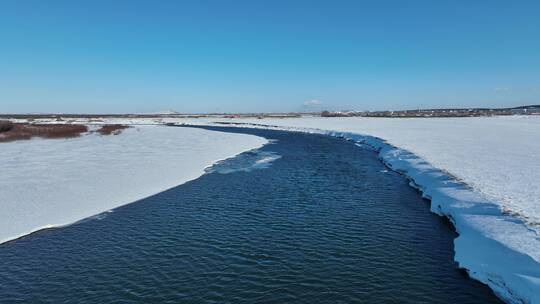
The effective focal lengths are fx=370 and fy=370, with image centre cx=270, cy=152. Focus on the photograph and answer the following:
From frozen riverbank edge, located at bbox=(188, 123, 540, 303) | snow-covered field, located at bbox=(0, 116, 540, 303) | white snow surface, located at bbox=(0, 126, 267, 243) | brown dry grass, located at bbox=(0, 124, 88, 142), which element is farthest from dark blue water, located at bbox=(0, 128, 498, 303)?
brown dry grass, located at bbox=(0, 124, 88, 142)

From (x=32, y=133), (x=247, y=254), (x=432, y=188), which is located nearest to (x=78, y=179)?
(x=247, y=254)

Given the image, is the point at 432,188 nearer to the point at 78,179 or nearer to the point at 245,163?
the point at 245,163

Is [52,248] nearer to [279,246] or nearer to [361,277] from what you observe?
[279,246]

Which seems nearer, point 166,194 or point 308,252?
point 308,252

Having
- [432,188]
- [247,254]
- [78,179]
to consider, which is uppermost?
[78,179]

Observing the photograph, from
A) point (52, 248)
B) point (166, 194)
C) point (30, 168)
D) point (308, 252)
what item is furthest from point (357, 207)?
point (30, 168)

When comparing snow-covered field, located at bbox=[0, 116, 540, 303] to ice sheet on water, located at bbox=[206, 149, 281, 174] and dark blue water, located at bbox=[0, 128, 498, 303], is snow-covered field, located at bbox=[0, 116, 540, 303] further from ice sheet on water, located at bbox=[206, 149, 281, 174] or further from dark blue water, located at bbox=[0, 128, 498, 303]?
ice sheet on water, located at bbox=[206, 149, 281, 174]

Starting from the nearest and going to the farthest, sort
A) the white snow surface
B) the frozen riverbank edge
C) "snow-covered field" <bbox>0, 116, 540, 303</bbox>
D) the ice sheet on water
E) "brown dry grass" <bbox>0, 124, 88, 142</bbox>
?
the frozen riverbank edge → "snow-covered field" <bbox>0, 116, 540, 303</bbox> → the white snow surface → the ice sheet on water → "brown dry grass" <bbox>0, 124, 88, 142</bbox>
